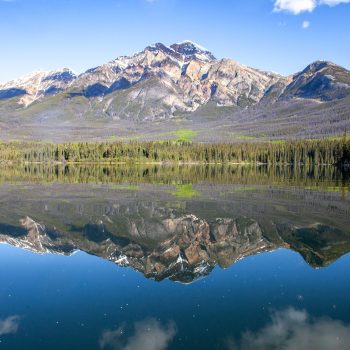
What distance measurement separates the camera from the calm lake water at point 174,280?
15477mm

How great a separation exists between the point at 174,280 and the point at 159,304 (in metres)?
3.40

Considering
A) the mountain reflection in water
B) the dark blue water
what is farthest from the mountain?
the dark blue water

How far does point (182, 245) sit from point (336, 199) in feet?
110

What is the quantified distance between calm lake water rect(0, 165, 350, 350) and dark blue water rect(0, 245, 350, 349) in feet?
0.16

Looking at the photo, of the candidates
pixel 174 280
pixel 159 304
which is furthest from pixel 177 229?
pixel 159 304

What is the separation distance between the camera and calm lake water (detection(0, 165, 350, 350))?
15477 mm

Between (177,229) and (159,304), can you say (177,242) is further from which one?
(159,304)

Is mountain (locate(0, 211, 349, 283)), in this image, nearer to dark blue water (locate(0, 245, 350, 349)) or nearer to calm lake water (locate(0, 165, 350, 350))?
calm lake water (locate(0, 165, 350, 350))

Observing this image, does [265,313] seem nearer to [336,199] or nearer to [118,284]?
[118,284]

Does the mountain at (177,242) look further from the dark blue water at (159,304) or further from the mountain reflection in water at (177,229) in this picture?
the dark blue water at (159,304)

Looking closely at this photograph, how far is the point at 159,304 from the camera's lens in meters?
18.4

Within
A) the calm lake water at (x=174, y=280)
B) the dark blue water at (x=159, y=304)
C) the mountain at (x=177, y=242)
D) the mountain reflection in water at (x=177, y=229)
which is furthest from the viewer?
the mountain reflection in water at (x=177, y=229)

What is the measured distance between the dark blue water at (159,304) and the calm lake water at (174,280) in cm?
5

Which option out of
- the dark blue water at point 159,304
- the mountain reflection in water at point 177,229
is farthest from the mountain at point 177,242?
the dark blue water at point 159,304
